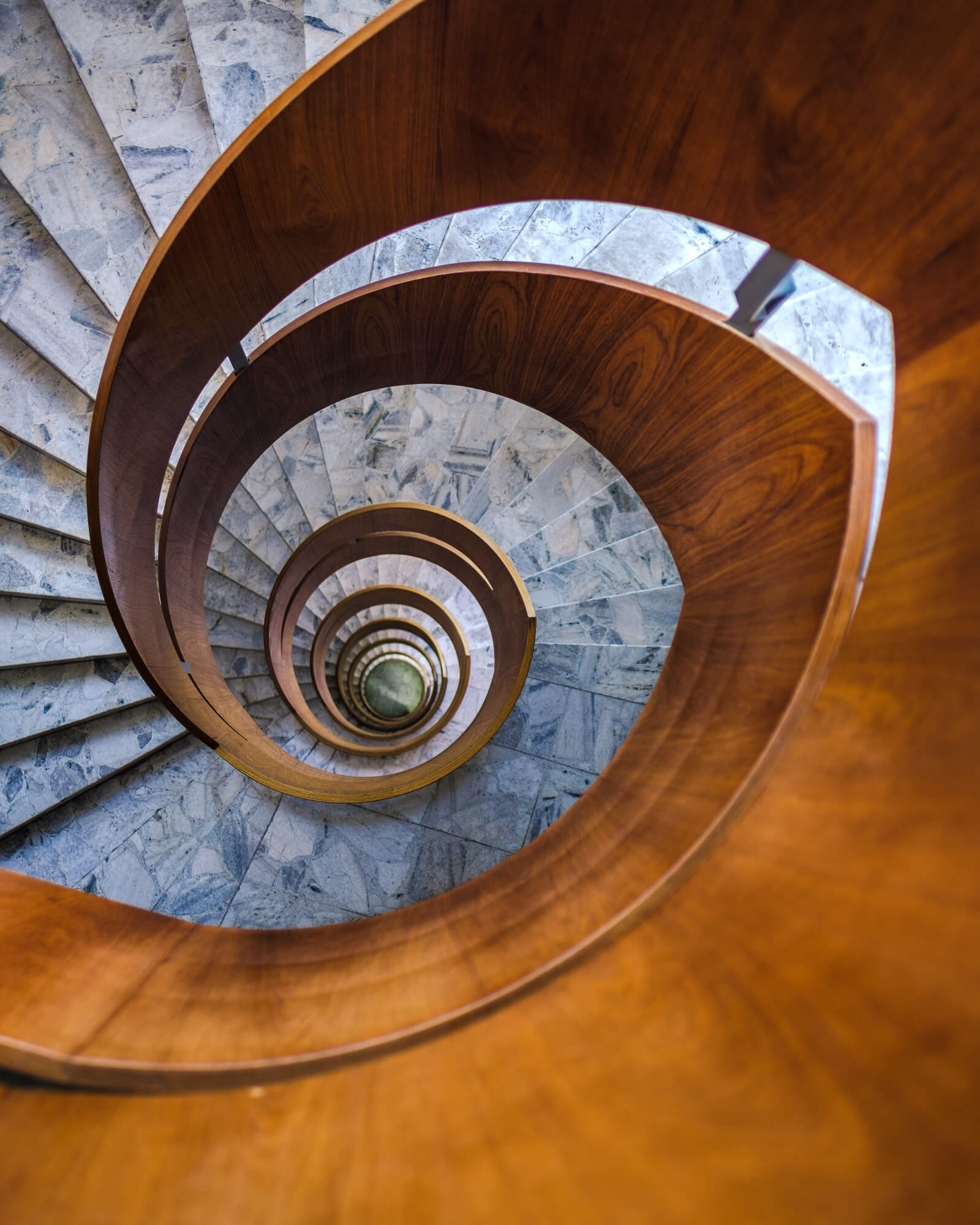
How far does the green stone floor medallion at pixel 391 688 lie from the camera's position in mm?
12859

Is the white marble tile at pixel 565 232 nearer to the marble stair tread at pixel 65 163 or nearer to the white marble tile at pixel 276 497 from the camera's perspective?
the marble stair tread at pixel 65 163

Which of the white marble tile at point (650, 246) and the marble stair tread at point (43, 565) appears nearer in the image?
the marble stair tread at point (43, 565)

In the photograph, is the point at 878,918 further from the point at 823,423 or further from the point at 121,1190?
the point at 823,423

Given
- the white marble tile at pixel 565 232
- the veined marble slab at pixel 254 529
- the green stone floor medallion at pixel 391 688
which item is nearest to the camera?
the white marble tile at pixel 565 232

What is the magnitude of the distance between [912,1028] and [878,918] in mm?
146

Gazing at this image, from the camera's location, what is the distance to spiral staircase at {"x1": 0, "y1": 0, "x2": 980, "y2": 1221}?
2.38ft

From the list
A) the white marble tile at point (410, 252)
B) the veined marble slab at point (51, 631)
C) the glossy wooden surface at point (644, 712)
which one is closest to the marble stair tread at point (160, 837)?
the veined marble slab at point (51, 631)

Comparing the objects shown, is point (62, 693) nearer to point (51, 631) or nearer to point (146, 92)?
point (51, 631)

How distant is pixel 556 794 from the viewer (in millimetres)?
3721

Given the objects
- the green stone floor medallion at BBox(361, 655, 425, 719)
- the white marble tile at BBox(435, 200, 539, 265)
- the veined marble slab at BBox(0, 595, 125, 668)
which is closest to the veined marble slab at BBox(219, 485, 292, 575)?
the veined marble slab at BBox(0, 595, 125, 668)

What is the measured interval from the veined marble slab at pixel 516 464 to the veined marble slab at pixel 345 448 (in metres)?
1.02

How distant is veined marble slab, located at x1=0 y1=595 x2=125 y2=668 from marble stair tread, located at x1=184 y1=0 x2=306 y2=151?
290 centimetres

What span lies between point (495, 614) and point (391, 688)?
27.2 ft

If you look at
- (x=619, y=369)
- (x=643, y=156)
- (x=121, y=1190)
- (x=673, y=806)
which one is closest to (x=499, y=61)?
(x=643, y=156)
